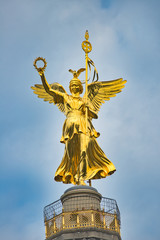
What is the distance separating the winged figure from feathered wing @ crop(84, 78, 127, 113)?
1.93ft

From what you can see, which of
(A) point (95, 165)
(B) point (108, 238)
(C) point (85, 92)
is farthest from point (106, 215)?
(C) point (85, 92)

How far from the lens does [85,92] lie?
2934cm

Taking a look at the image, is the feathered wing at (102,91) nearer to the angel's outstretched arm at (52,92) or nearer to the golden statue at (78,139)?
the golden statue at (78,139)

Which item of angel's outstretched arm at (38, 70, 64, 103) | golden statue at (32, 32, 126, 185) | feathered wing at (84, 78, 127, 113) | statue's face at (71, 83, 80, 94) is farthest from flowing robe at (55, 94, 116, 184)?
feathered wing at (84, 78, 127, 113)

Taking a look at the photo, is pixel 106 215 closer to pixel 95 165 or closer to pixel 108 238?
pixel 108 238

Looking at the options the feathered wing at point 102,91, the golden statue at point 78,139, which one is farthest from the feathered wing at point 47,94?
the feathered wing at point 102,91

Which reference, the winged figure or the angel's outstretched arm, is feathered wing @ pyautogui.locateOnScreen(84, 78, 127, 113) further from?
the angel's outstretched arm

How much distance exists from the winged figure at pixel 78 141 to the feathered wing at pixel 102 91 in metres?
0.59

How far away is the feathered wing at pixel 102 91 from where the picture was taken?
2995 cm

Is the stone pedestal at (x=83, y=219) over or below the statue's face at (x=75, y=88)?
below

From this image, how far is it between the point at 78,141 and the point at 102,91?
11.8ft

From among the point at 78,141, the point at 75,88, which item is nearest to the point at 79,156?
the point at 78,141

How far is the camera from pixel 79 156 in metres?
28.0

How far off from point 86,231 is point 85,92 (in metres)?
7.75
